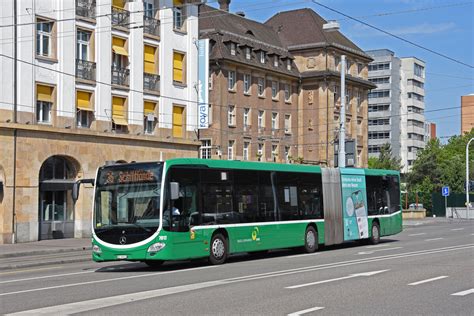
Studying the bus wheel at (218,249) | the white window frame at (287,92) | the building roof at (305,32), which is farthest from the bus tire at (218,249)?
the building roof at (305,32)

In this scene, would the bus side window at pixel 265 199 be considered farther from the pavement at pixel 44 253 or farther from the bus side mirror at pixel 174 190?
the pavement at pixel 44 253

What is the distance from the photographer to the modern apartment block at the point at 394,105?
5044 inches

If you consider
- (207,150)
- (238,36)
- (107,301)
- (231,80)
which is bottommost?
(107,301)

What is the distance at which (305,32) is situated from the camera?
244 feet

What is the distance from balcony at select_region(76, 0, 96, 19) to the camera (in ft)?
125

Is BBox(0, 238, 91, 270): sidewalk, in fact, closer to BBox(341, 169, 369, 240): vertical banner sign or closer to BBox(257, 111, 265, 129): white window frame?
BBox(341, 169, 369, 240): vertical banner sign

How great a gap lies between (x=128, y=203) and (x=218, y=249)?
115 inches

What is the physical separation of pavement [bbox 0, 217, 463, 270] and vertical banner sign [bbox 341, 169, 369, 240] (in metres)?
8.99

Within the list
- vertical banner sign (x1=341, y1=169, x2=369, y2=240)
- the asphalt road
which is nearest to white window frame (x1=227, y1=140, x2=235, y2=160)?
vertical banner sign (x1=341, y1=169, x2=369, y2=240)

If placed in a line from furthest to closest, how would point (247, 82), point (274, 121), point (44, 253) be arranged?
point (274, 121)
point (247, 82)
point (44, 253)

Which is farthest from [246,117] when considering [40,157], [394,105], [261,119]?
[394,105]

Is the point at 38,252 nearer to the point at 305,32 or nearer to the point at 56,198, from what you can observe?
the point at 56,198

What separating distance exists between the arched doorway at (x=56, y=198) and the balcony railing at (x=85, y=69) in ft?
13.1

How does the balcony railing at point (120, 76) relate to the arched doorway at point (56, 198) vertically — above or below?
above
